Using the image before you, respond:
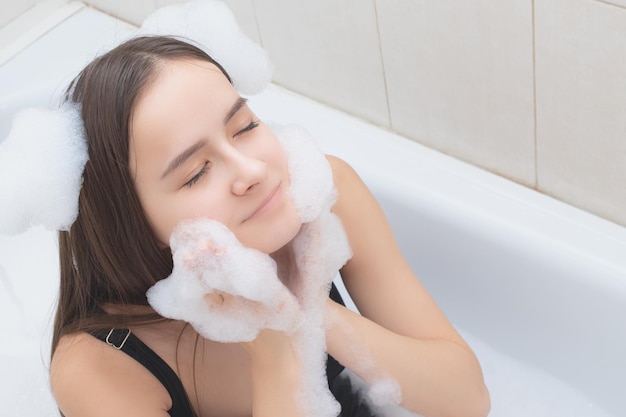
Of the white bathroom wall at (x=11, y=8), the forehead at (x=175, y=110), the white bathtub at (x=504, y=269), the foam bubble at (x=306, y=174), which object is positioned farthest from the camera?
the white bathroom wall at (x=11, y=8)

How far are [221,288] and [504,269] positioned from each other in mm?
578

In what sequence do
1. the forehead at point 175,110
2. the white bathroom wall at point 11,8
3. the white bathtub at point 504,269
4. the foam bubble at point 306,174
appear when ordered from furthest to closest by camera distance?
1. the white bathroom wall at point 11,8
2. the white bathtub at point 504,269
3. the foam bubble at point 306,174
4. the forehead at point 175,110

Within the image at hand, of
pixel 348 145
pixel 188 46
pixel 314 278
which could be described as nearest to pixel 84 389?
pixel 314 278

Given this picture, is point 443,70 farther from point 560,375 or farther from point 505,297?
point 560,375

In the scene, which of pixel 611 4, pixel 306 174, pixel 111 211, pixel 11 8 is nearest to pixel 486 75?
pixel 611 4

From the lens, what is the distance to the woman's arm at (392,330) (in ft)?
3.80

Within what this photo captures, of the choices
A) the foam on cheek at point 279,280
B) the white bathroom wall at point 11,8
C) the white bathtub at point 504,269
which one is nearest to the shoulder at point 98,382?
the foam on cheek at point 279,280

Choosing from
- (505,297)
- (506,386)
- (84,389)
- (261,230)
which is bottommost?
(506,386)

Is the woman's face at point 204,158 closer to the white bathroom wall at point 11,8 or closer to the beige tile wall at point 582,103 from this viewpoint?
the beige tile wall at point 582,103

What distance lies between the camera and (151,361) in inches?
46.1

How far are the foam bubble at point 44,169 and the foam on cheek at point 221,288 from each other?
5.3 inches

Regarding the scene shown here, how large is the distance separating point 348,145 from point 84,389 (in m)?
0.68

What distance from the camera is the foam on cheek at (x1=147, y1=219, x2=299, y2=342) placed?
996 millimetres

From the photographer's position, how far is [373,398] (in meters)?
1.22
